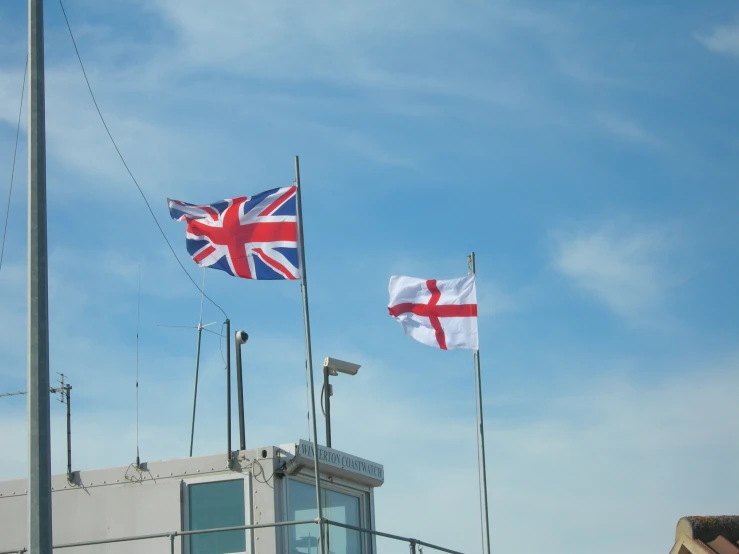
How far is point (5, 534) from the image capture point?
53.1 ft

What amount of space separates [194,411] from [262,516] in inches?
119

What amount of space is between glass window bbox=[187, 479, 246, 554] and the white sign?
0.96m

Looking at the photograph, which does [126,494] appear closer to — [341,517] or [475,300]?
[341,517]

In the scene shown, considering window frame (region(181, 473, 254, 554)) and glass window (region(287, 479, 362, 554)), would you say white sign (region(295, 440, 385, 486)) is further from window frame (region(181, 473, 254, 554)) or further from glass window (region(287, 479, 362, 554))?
window frame (region(181, 473, 254, 554))

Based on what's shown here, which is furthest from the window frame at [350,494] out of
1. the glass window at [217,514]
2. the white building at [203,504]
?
the glass window at [217,514]

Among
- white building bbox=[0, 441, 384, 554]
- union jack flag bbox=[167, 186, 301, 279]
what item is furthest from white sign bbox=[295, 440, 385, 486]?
union jack flag bbox=[167, 186, 301, 279]

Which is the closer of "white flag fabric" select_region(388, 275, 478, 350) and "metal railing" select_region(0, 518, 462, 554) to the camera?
"metal railing" select_region(0, 518, 462, 554)

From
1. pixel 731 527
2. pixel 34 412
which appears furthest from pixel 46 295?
pixel 731 527

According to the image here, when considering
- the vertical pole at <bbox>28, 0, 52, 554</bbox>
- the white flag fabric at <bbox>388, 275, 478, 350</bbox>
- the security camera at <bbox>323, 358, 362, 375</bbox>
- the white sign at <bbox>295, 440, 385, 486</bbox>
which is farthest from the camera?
the white flag fabric at <bbox>388, 275, 478, 350</bbox>

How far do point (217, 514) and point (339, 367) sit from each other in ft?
10.6

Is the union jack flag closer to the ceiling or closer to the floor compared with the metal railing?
closer to the ceiling

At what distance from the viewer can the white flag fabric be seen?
1905 centimetres

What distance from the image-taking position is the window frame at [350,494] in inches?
583

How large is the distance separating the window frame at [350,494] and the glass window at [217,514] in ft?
1.87
